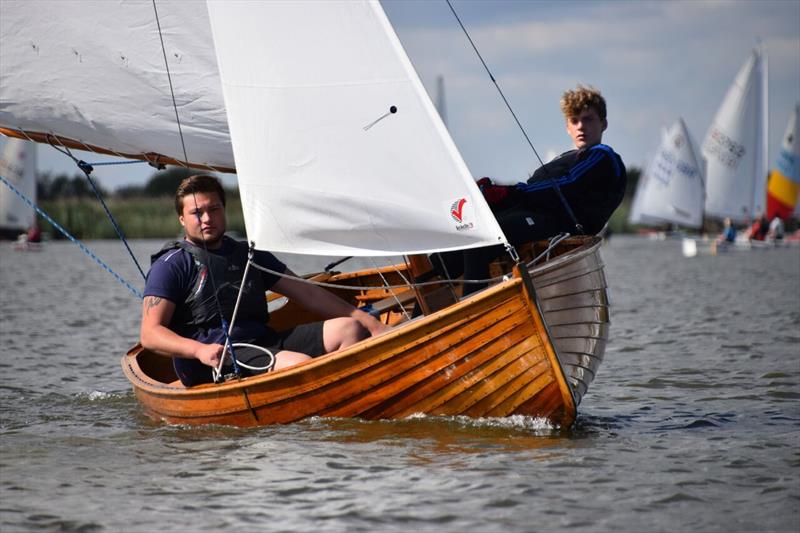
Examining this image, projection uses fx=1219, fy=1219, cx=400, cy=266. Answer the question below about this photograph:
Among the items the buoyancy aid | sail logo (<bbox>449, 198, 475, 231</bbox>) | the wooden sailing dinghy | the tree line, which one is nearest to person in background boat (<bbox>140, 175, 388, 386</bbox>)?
the buoyancy aid

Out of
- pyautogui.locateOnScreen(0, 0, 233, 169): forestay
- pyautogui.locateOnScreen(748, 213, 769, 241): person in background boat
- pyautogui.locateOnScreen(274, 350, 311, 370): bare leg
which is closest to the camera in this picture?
pyautogui.locateOnScreen(274, 350, 311, 370): bare leg

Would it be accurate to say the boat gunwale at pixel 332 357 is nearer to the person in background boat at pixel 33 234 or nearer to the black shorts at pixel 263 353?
the black shorts at pixel 263 353

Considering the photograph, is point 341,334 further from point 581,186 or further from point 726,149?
point 726,149

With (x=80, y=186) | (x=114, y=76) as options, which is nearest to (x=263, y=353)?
(x=114, y=76)

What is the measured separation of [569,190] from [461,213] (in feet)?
3.18

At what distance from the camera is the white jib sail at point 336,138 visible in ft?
20.0

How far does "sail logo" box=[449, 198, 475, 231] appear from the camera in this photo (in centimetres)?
605

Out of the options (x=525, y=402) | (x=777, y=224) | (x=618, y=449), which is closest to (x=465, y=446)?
(x=525, y=402)

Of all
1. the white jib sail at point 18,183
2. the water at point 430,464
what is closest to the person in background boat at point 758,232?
the white jib sail at point 18,183

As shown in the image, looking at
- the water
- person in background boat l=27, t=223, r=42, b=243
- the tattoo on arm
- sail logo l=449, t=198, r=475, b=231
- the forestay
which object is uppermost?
the forestay

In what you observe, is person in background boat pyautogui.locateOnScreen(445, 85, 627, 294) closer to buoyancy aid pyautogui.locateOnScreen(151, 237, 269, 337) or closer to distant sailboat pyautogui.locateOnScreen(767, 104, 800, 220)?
buoyancy aid pyautogui.locateOnScreen(151, 237, 269, 337)

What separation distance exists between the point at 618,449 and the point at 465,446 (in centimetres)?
80

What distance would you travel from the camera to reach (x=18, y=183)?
139ft

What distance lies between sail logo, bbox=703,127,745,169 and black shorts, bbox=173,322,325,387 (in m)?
41.5
